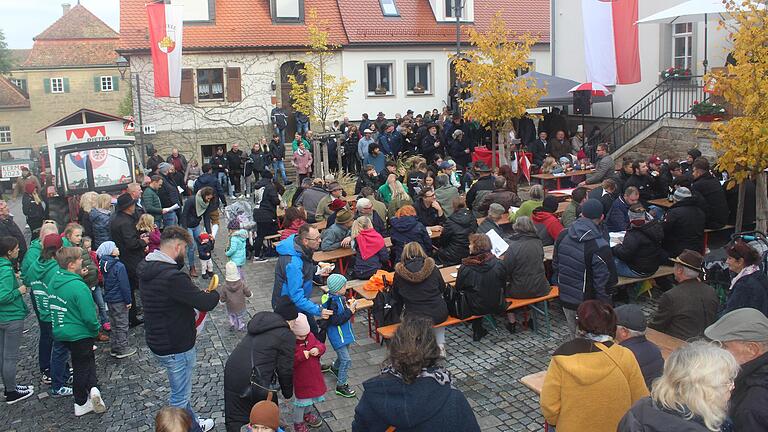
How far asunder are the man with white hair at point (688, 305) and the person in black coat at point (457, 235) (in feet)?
12.3

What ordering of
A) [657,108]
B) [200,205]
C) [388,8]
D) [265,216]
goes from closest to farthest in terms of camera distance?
[200,205] → [265,216] → [657,108] → [388,8]

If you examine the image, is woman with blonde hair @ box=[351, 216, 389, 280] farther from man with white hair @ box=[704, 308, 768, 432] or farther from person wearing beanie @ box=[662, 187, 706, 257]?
man with white hair @ box=[704, 308, 768, 432]

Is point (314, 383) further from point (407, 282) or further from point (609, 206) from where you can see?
point (609, 206)

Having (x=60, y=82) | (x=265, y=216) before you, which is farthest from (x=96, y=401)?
(x=60, y=82)

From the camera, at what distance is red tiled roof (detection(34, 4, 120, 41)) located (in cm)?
5809

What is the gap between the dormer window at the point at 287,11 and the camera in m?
28.0

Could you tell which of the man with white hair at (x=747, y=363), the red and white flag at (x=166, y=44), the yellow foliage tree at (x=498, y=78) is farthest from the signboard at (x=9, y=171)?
the man with white hair at (x=747, y=363)

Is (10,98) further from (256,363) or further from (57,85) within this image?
(256,363)

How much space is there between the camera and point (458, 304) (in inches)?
330

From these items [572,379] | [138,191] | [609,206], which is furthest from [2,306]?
[609,206]

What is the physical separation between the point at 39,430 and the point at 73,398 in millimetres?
660

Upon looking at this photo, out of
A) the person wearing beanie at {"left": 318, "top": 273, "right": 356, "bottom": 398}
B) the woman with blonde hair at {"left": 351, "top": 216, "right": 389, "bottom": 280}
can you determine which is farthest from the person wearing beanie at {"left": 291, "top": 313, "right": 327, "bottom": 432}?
the woman with blonde hair at {"left": 351, "top": 216, "right": 389, "bottom": 280}

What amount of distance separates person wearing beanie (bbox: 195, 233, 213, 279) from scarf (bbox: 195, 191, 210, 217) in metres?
0.45

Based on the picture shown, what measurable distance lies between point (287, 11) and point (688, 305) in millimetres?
24259
